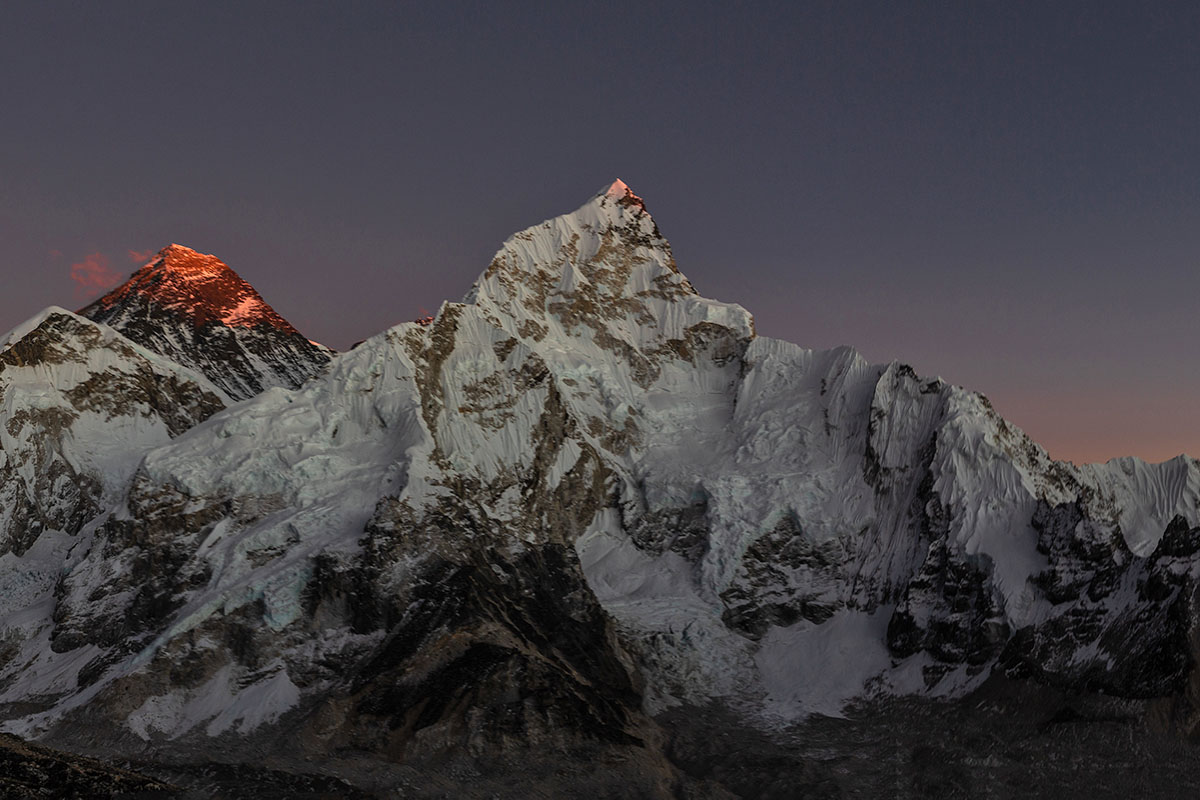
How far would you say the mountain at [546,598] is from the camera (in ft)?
471

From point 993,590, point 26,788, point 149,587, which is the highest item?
point 993,590

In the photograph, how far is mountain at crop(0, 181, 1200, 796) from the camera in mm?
143625

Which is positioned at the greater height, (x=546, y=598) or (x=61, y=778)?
(x=546, y=598)

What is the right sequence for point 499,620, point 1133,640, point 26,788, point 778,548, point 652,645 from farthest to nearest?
point 778,548, point 652,645, point 499,620, point 1133,640, point 26,788

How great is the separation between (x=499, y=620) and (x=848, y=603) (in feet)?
190

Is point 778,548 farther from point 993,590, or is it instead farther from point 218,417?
point 218,417

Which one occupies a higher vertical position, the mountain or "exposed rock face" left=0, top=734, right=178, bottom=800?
the mountain

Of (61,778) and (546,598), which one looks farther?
(546,598)

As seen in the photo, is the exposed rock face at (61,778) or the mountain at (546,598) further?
the mountain at (546,598)

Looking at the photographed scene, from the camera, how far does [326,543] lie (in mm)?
167875

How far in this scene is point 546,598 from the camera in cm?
17362

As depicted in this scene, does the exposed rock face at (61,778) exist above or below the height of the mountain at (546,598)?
below

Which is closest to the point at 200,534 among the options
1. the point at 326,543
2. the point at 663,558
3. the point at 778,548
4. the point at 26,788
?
the point at 326,543

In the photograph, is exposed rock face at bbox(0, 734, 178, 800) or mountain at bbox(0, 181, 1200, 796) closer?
exposed rock face at bbox(0, 734, 178, 800)
